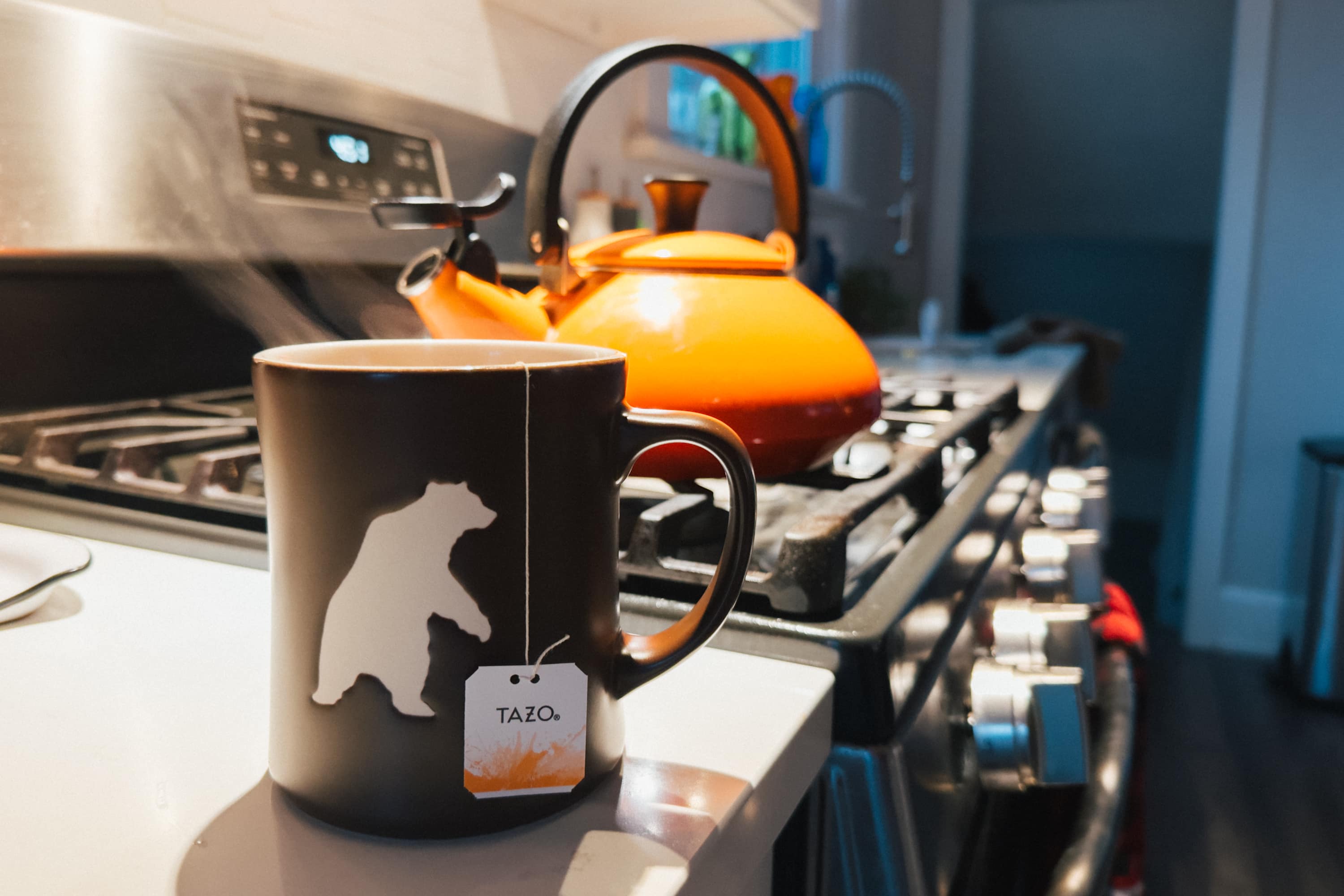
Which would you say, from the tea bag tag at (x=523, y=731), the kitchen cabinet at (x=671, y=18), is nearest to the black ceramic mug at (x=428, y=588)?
the tea bag tag at (x=523, y=731)

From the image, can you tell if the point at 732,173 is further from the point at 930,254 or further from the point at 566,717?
the point at 930,254

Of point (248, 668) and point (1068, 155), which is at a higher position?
point (1068, 155)

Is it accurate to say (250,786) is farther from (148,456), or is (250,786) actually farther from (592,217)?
(592,217)

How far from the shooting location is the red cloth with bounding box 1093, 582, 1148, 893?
2.62ft

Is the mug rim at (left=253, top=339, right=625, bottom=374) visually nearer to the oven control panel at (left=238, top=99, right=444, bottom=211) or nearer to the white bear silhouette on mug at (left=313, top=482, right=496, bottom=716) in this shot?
the white bear silhouette on mug at (left=313, top=482, right=496, bottom=716)

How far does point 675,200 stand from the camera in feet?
1.93

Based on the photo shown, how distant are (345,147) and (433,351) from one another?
0.63m

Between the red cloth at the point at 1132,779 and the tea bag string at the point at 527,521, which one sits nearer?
the tea bag string at the point at 527,521

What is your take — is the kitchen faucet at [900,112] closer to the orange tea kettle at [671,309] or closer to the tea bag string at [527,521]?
the orange tea kettle at [671,309]

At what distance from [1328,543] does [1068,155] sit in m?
2.22

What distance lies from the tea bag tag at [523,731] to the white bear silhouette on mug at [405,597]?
1cm

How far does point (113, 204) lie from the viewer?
672 millimetres

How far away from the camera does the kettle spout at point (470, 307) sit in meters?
0.52

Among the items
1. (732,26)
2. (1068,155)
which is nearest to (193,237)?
(732,26)
